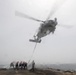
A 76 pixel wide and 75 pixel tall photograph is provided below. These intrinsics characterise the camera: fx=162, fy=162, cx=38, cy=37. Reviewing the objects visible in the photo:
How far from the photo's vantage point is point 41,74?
26109 millimetres

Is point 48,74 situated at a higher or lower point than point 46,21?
lower

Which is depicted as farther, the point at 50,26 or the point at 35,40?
the point at 35,40

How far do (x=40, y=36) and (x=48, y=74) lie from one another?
43.3ft

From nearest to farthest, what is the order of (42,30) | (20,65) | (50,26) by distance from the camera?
(50,26)
(42,30)
(20,65)

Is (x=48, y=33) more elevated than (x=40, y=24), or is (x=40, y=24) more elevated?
(x=40, y=24)

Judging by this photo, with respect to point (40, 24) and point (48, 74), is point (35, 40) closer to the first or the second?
point (40, 24)

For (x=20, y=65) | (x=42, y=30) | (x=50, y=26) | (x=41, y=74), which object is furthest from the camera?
(x=20, y=65)

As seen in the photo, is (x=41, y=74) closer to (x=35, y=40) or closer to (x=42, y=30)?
(x=42, y=30)

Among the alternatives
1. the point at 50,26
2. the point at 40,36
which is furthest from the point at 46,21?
the point at 40,36

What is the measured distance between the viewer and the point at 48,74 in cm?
2619

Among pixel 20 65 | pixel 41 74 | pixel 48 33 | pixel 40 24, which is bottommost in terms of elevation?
pixel 41 74

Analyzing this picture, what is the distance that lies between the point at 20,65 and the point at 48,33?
33.9 ft

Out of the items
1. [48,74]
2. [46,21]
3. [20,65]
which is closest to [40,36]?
[46,21]

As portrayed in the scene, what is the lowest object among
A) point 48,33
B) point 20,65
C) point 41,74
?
point 41,74
